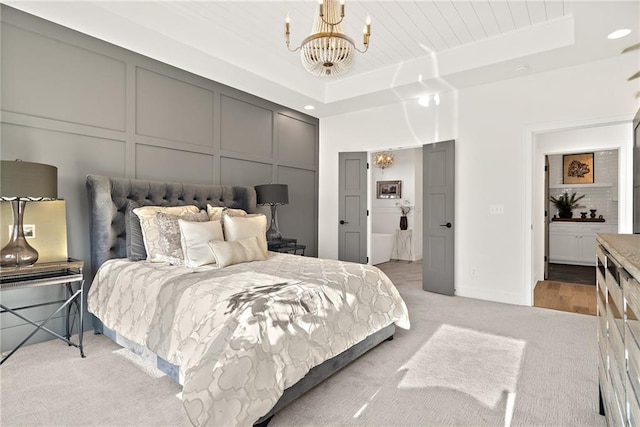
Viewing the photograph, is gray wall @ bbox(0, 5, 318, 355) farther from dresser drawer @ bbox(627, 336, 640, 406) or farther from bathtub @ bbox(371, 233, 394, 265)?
dresser drawer @ bbox(627, 336, 640, 406)

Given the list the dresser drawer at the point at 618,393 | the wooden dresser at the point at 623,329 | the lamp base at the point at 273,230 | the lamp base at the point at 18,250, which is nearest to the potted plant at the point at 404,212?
the lamp base at the point at 273,230

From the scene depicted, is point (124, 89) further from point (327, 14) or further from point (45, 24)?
point (327, 14)

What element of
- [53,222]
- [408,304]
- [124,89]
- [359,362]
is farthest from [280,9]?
[408,304]

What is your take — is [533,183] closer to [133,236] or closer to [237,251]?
[237,251]

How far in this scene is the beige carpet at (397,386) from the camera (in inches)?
74.4

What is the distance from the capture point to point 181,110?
A: 3.94 metres

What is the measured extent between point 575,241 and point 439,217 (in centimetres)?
418

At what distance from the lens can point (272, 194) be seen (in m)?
4.47

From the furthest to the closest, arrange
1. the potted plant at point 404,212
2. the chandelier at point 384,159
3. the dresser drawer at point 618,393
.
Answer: the chandelier at point 384,159, the potted plant at point 404,212, the dresser drawer at point 618,393

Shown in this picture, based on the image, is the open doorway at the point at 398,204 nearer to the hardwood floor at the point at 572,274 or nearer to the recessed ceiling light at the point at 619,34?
the hardwood floor at the point at 572,274

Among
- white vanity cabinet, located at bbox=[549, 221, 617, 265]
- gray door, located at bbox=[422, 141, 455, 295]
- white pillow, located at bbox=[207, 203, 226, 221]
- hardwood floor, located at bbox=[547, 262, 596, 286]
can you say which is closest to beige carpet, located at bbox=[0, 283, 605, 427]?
white pillow, located at bbox=[207, 203, 226, 221]

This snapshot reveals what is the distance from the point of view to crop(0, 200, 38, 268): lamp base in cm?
253

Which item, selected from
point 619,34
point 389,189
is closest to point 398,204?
A: point 389,189

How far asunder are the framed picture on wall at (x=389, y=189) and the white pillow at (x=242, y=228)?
18.2ft
